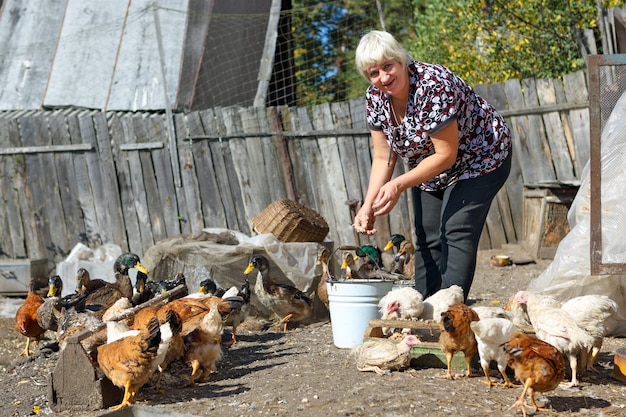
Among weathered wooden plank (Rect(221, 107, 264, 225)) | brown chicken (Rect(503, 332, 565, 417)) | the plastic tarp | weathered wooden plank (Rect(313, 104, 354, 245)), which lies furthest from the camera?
weathered wooden plank (Rect(221, 107, 264, 225))

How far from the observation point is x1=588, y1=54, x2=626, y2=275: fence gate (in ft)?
16.9

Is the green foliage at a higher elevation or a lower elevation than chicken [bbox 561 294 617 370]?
higher

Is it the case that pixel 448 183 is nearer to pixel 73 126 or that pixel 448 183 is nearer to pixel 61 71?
pixel 73 126

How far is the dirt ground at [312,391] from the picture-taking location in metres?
4.21

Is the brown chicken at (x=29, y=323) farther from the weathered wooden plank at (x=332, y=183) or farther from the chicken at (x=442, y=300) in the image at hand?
the weathered wooden plank at (x=332, y=183)

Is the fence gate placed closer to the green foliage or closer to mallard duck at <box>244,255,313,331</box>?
mallard duck at <box>244,255,313,331</box>

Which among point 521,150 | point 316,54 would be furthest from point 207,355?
point 316,54

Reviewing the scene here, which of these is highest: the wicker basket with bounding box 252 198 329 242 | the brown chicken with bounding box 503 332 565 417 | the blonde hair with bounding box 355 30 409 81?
the blonde hair with bounding box 355 30 409 81

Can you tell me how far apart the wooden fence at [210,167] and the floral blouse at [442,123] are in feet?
14.9

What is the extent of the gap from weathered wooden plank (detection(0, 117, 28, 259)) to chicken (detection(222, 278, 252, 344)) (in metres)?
4.65

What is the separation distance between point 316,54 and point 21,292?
8.94m

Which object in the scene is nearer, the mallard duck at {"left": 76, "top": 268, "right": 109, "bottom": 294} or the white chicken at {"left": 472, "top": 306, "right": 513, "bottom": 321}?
the white chicken at {"left": 472, "top": 306, "right": 513, "bottom": 321}

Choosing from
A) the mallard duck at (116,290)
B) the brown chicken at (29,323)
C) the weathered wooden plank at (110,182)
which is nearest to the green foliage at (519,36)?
the weathered wooden plank at (110,182)

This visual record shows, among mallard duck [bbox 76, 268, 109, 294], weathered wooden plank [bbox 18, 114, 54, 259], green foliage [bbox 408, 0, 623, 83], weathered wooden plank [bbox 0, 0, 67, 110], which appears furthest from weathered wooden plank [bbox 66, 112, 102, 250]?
green foliage [bbox 408, 0, 623, 83]
